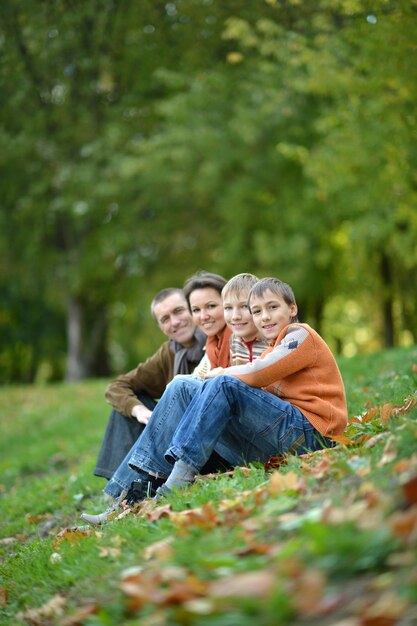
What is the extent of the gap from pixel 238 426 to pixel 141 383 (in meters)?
1.82

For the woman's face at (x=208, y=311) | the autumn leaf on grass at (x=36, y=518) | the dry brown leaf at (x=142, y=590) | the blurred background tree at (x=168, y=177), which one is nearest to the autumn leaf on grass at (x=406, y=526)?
the dry brown leaf at (x=142, y=590)

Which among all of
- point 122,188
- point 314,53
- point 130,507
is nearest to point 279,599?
point 130,507

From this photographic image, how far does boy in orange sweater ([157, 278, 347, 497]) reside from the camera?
4.64 metres

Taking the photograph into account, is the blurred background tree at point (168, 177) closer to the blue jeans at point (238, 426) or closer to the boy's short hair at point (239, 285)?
the boy's short hair at point (239, 285)

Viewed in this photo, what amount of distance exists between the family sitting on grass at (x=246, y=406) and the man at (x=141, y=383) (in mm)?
813

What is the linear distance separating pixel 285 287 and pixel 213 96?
49.0 ft

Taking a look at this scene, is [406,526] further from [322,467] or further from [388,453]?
[322,467]

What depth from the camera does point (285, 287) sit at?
16.7 feet

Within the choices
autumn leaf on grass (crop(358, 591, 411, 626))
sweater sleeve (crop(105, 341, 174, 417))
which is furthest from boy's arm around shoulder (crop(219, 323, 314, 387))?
autumn leaf on grass (crop(358, 591, 411, 626))

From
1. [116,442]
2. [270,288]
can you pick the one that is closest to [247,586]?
[270,288]

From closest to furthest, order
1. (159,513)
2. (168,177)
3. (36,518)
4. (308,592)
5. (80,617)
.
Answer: (308,592) < (80,617) < (159,513) < (36,518) < (168,177)

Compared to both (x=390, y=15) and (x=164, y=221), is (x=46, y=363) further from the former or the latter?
(x=390, y=15)

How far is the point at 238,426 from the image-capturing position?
4.84 meters

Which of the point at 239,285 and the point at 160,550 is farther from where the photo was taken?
the point at 239,285
